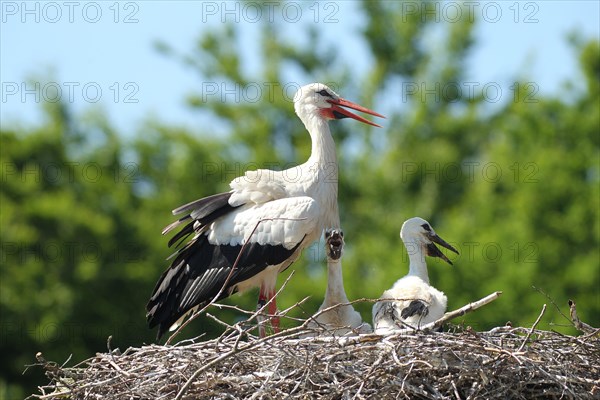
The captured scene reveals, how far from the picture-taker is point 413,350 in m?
7.66

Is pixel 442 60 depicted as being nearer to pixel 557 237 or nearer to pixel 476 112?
pixel 476 112

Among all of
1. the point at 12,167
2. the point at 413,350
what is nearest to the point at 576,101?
the point at 12,167

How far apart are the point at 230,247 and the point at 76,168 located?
16134 mm

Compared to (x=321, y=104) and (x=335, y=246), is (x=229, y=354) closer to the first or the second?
(x=335, y=246)

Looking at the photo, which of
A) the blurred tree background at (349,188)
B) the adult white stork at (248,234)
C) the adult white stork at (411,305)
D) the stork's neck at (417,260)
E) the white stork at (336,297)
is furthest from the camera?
the blurred tree background at (349,188)

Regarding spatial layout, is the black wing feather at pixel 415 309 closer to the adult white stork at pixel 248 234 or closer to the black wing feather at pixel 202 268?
the adult white stork at pixel 248 234

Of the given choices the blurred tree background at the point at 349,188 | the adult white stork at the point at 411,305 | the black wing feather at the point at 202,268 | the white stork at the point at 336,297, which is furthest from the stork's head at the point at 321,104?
the blurred tree background at the point at 349,188

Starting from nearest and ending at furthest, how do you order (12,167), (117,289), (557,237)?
(557,237) → (117,289) → (12,167)

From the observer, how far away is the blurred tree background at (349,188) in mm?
20750

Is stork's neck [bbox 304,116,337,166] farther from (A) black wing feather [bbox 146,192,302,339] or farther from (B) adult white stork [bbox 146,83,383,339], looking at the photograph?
(A) black wing feather [bbox 146,192,302,339]

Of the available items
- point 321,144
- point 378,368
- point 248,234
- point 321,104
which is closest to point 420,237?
point 321,144

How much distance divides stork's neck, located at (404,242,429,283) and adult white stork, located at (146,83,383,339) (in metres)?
0.74

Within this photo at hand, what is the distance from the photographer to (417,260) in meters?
9.92

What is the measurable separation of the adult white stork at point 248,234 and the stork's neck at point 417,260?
29.2 inches
